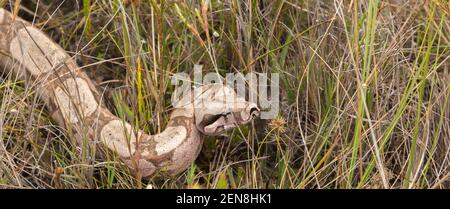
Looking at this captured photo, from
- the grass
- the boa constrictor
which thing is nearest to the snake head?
the boa constrictor

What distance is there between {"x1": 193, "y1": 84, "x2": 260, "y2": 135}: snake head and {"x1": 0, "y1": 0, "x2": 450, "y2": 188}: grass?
164mm

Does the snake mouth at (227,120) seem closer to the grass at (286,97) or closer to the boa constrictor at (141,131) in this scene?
the boa constrictor at (141,131)

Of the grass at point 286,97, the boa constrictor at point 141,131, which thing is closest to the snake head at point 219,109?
the boa constrictor at point 141,131

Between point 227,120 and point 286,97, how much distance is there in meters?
0.48

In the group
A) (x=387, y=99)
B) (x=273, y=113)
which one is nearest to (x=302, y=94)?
(x=273, y=113)

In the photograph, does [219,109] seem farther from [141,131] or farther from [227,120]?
[141,131]

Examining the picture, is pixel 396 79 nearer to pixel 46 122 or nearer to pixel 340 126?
pixel 340 126

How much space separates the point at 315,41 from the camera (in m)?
4.39

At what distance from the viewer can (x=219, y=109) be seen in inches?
165

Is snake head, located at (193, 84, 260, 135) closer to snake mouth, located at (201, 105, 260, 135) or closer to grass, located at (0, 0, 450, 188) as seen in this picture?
snake mouth, located at (201, 105, 260, 135)

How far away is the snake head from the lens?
4.12 m

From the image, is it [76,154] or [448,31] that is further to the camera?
[448,31]

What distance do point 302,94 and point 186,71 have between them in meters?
0.77
